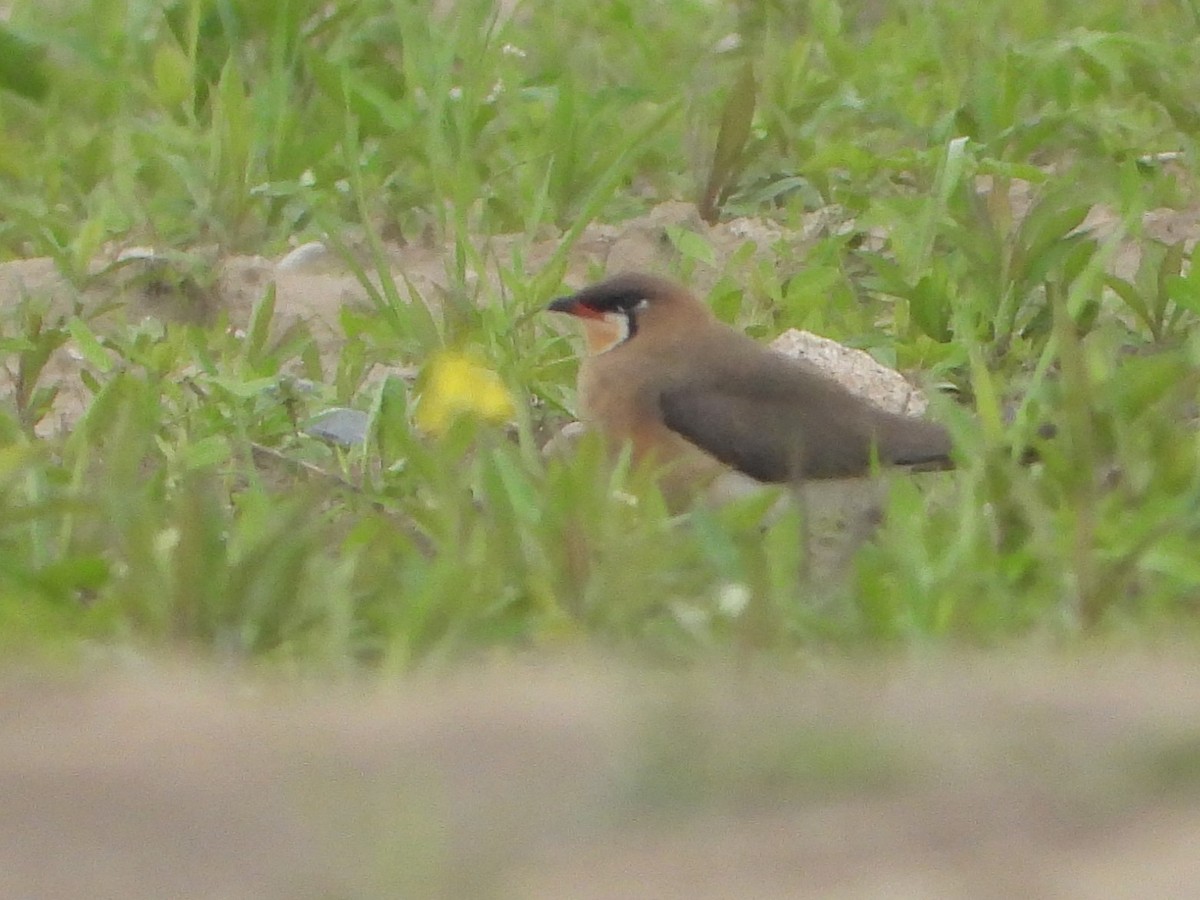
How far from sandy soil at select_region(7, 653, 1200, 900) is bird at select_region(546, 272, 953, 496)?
2.57 meters

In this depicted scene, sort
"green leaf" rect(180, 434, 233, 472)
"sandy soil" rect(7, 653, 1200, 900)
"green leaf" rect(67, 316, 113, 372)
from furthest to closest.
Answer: "green leaf" rect(67, 316, 113, 372), "green leaf" rect(180, 434, 233, 472), "sandy soil" rect(7, 653, 1200, 900)

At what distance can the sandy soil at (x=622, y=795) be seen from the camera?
4.33 feet

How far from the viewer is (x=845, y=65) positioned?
6.63 meters

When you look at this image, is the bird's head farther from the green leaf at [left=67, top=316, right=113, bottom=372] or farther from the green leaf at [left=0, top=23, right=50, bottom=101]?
the green leaf at [left=0, top=23, right=50, bottom=101]

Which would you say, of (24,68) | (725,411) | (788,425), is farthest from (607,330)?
(24,68)

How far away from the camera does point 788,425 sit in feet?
14.0

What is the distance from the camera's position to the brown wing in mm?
4125

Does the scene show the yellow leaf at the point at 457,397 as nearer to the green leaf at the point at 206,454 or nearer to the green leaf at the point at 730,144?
the green leaf at the point at 206,454

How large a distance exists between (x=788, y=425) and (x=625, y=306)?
0.62 meters

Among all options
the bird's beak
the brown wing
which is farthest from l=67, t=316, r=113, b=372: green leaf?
the brown wing

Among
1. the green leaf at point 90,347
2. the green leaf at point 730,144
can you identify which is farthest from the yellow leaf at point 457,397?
the green leaf at point 730,144

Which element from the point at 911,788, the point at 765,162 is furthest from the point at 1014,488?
the point at 765,162

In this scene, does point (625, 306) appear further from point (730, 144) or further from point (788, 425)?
point (730, 144)

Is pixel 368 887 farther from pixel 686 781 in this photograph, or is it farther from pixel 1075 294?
pixel 1075 294
